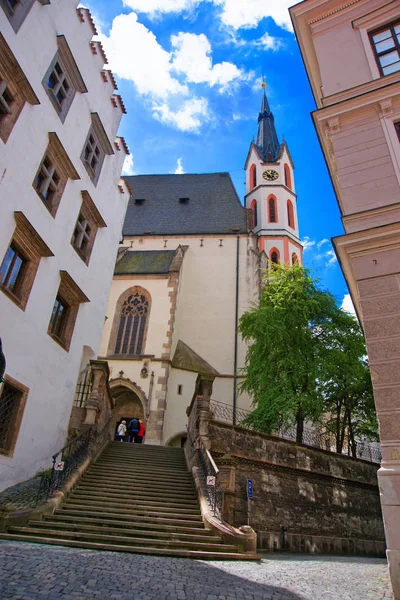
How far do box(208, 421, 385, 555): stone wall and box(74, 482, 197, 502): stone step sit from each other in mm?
1835

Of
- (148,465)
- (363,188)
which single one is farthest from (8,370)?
(363,188)

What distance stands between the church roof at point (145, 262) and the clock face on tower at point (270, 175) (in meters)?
11.6

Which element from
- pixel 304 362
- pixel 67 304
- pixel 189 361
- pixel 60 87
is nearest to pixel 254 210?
pixel 189 361

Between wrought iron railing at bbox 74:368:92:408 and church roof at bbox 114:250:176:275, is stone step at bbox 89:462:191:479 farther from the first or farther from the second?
church roof at bbox 114:250:176:275

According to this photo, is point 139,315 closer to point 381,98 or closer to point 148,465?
point 148,465

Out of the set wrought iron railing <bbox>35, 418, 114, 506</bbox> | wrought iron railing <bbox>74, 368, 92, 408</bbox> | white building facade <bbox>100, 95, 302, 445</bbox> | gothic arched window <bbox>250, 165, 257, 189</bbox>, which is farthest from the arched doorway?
gothic arched window <bbox>250, 165, 257, 189</bbox>

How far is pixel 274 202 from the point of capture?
1281 inches

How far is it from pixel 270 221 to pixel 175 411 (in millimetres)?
16963

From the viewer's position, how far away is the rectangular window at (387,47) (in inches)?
349

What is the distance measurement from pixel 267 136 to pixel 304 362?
1287 inches

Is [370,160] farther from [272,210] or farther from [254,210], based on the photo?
[254,210]

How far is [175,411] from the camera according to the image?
2070cm

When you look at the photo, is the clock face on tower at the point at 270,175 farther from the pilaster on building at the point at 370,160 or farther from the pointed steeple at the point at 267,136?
the pilaster on building at the point at 370,160

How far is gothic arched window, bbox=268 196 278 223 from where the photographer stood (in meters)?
31.3
